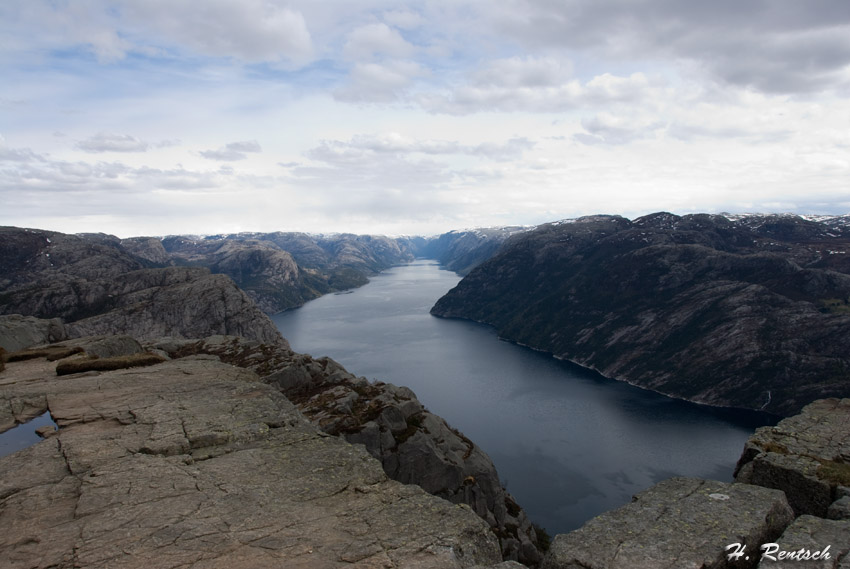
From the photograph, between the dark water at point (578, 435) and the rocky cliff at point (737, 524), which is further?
the dark water at point (578, 435)

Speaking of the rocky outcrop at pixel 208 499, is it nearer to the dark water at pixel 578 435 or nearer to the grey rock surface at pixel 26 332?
the grey rock surface at pixel 26 332

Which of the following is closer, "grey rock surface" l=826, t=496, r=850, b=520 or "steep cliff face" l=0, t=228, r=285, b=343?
"grey rock surface" l=826, t=496, r=850, b=520

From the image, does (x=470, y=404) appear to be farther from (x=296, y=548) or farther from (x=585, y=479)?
(x=296, y=548)

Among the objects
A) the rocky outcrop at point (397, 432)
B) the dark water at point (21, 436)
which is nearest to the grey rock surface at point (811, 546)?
the dark water at point (21, 436)

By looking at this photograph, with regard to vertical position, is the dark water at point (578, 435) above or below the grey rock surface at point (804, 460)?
below

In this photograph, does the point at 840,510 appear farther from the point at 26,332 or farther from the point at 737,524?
the point at 26,332

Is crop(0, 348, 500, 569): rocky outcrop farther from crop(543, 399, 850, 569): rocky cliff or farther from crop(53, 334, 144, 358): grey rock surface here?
crop(53, 334, 144, 358): grey rock surface

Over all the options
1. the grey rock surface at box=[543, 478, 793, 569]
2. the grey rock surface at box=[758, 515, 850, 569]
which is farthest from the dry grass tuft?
the grey rock surface at box=[758, 515, 850, 569]
